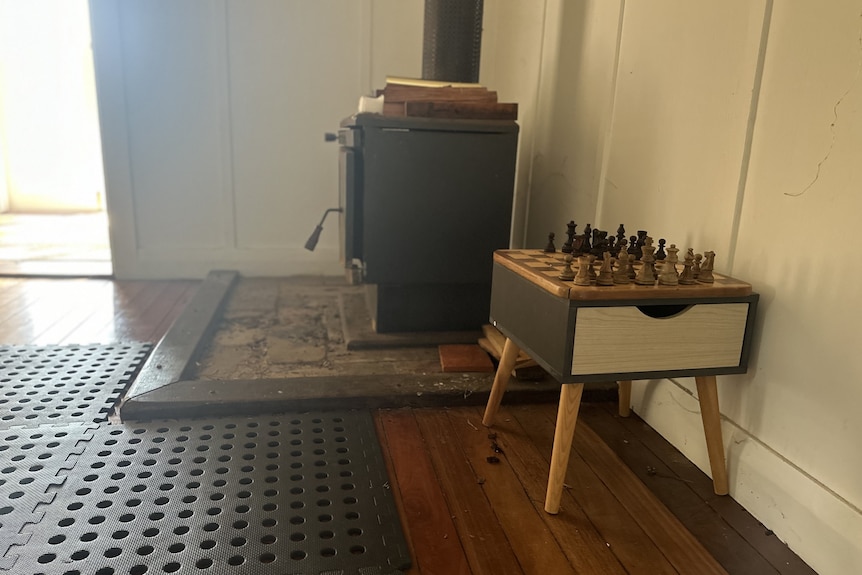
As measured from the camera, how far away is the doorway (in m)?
5.32

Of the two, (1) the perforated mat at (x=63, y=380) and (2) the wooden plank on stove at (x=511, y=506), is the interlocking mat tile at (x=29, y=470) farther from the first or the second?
(2) the wooden plank on stove at (x=511, y=506)

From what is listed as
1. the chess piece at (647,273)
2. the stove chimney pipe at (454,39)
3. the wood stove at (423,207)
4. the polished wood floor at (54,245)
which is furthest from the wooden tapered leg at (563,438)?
the polished wood floor at (54,245)

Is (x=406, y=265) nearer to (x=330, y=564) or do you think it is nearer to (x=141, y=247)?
(x=330, y=564)

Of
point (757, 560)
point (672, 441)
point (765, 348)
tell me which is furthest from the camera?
point (672, 441)

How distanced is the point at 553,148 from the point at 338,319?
3.46ft

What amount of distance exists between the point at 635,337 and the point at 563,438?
0.25m

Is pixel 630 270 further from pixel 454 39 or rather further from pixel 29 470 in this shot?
pixel 454 39

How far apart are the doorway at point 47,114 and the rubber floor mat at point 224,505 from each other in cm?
431

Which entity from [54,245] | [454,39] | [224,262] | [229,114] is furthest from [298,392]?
[54,245]

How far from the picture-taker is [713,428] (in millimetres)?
1343

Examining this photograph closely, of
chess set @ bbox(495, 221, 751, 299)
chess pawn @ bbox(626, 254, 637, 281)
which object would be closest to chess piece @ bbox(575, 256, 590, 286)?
chess set @ bbox(495, 221, 751, 299)

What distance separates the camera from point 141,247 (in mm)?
3107

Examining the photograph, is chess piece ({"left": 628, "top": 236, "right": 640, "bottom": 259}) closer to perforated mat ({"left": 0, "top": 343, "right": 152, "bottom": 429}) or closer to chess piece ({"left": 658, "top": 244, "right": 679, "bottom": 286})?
chess piece ({"left": 658, "top": 244, "right": 679, "bottom": 286})

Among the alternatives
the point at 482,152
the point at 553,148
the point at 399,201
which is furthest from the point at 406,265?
the point at 553,148
